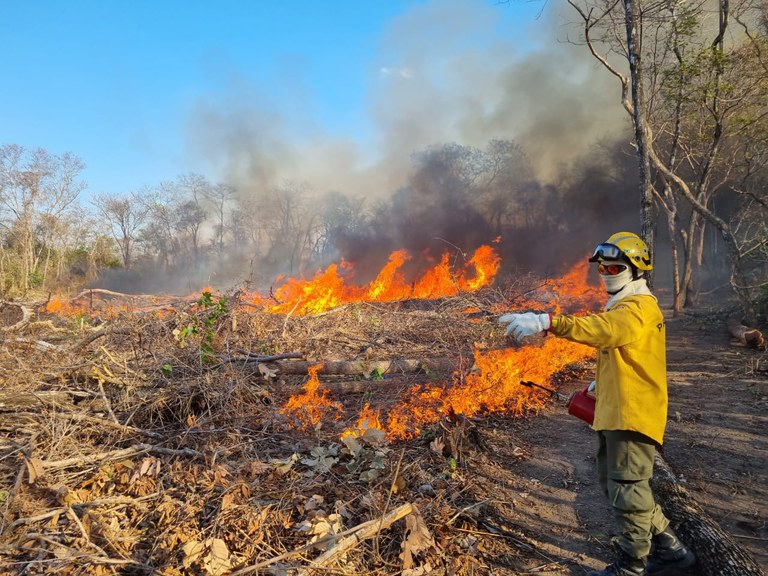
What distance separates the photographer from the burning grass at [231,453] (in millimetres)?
2705

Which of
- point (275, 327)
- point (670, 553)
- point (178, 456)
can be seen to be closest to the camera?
point (670, 553)

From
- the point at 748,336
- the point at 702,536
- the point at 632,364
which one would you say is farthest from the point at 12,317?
the point at 748,336

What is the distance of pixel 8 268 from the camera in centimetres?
2208

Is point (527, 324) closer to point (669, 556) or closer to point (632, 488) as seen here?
point (632, 488)

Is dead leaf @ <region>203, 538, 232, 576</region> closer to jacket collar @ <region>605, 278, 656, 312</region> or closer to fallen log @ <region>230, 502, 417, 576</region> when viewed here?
fallen log @ <region>230, 502, 417, 576</region>

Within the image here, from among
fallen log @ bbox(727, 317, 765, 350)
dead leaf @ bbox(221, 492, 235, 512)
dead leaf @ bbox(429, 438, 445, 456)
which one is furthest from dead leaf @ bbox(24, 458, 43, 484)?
fallen log @ bbox(727, 317, 765, 350)

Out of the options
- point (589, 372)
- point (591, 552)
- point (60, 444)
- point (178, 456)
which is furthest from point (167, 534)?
point (589, 372)

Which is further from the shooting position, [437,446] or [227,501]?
[437,446]

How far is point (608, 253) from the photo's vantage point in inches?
106

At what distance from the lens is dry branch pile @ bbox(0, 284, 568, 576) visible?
267 cm

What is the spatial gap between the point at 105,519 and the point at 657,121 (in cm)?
1742

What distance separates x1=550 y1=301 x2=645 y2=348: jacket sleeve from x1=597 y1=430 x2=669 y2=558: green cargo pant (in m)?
0.62

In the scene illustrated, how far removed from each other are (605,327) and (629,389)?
0.47m

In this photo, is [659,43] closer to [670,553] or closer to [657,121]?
[657,121]
